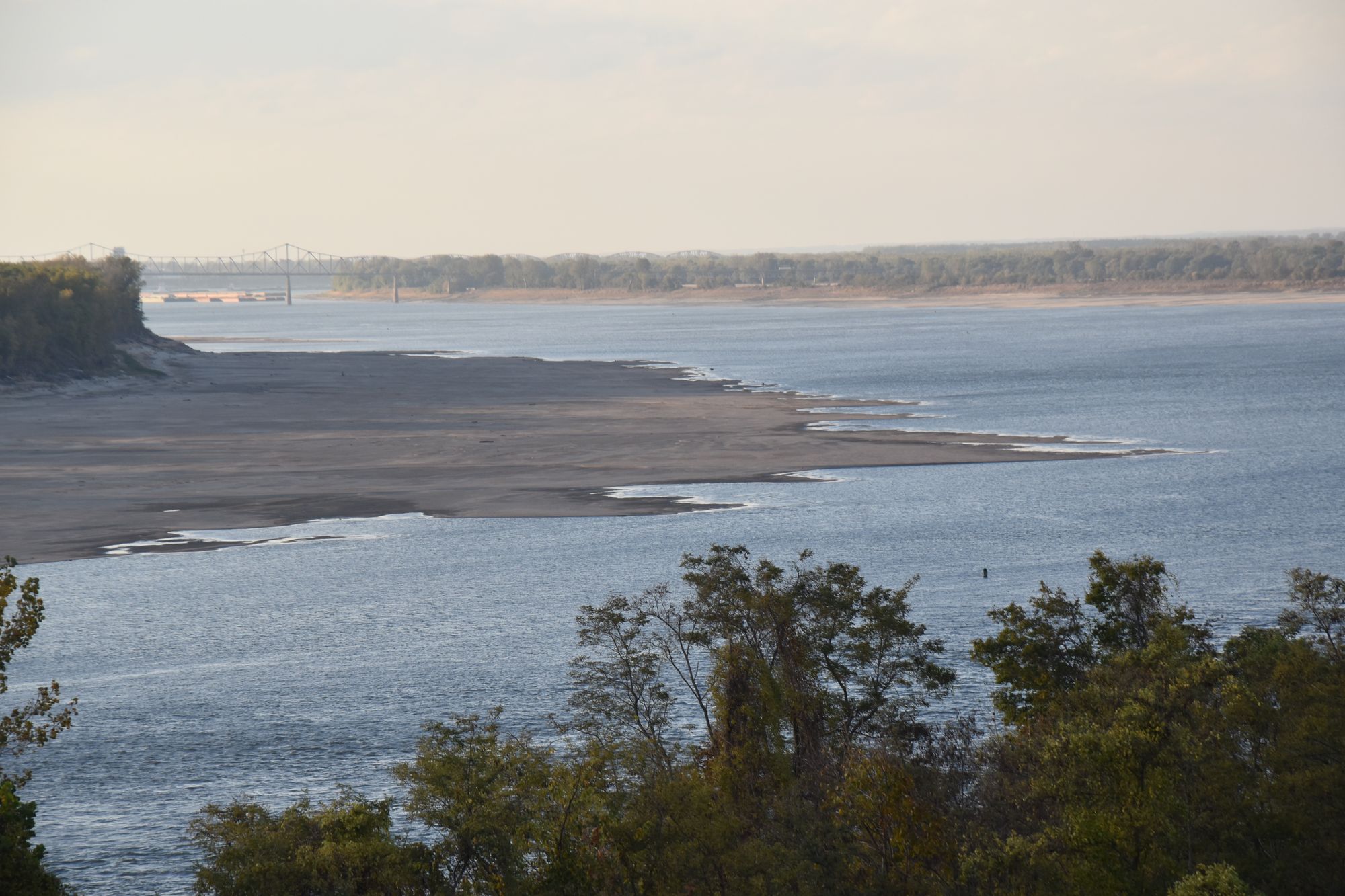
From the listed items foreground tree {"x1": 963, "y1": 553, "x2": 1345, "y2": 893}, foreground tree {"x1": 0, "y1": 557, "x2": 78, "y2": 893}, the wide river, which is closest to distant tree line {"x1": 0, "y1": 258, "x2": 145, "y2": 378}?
the wide river

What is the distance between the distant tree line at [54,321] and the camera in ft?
400

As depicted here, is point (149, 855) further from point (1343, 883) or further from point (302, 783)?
point (1343, 883)

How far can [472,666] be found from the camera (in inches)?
1649

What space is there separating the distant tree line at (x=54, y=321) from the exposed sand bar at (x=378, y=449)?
15.4 feet

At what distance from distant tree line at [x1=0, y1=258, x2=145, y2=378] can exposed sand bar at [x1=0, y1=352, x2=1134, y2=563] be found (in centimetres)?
471

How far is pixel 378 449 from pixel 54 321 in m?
60.1

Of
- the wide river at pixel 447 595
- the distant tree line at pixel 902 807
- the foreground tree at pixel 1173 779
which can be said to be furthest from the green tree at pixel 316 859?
the wide river at pixel 447 595

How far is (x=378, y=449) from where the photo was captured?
288 ft

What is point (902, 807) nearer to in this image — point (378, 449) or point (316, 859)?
point (316, 859)

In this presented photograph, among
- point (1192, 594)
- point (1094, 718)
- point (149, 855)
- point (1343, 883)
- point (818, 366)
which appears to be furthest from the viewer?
point (818, 366)

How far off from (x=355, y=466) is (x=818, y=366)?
85.3 m

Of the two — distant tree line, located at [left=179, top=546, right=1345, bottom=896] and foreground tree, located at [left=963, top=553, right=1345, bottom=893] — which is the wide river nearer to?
distant tree line, located at [left=179, top=546, right=1345, bottom=896]

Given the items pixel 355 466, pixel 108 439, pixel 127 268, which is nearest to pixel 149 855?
pixel 355 466

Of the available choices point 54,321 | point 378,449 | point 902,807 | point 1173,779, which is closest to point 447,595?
point 902,807
